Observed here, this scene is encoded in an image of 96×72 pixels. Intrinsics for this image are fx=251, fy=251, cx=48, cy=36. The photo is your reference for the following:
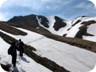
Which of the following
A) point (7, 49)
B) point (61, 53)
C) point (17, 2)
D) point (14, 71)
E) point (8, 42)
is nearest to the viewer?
point (17, 2)

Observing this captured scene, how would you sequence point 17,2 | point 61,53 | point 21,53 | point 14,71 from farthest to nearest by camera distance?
point 61,53, point 21,53, point 14,71, point 17,2

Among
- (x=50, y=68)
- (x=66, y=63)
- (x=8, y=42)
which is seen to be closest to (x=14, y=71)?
(x=8, y=42)

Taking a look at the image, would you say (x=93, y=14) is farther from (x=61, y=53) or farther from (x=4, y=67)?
(x=61, y=53)

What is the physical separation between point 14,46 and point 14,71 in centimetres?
289

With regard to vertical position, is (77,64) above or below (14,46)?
below

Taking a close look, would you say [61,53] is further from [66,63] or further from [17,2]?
[17,2]

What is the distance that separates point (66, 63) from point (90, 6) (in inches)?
373

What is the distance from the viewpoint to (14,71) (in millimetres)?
17453

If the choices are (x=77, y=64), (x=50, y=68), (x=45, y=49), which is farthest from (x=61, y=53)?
(x=50, y=68)

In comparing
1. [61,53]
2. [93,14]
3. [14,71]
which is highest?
[93,14]

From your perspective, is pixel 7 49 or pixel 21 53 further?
pixel 21 53

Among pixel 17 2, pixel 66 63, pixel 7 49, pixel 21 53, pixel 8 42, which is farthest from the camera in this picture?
pixel 66 63

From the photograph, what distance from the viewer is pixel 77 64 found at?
82.0 feet

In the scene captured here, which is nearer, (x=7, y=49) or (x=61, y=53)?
(x=7, y=49)
